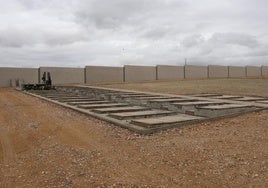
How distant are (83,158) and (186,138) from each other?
2.27 m

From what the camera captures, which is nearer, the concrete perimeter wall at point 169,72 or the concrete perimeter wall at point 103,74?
the concrete perimeter wall at point 103,74

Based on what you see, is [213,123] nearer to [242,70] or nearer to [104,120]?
[104,120]

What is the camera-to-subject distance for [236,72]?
188ft

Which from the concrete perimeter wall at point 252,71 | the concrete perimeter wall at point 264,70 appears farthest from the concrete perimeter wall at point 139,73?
the concrete perimeter wall at point 264,70

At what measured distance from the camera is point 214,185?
179 inches

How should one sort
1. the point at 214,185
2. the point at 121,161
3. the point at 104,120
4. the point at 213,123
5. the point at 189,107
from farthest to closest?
the point at 189,107 < the point at 104,120 < the point at 213,123 < the point at 121,161 < the point at 214,185

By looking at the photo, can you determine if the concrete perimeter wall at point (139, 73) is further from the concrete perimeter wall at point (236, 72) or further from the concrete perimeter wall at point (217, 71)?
the concrete perimeter wall at point (236, 72)

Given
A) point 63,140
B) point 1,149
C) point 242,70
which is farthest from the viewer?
point 242,70

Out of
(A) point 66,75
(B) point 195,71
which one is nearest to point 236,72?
(B) point 195,71

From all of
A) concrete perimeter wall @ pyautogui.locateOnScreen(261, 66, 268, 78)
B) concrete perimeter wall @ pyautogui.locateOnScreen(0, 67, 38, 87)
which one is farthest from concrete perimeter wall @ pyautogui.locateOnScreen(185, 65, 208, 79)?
concrete perimeter wall @ pyautogui.locateOnScreen(0, 67, 38, 87)

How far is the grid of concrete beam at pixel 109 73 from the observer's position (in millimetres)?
38791

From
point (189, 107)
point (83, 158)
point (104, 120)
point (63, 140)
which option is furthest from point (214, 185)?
point (189, 107)

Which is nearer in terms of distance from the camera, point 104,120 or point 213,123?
point 213,123

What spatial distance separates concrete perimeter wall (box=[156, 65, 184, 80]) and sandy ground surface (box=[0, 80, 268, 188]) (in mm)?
39050
